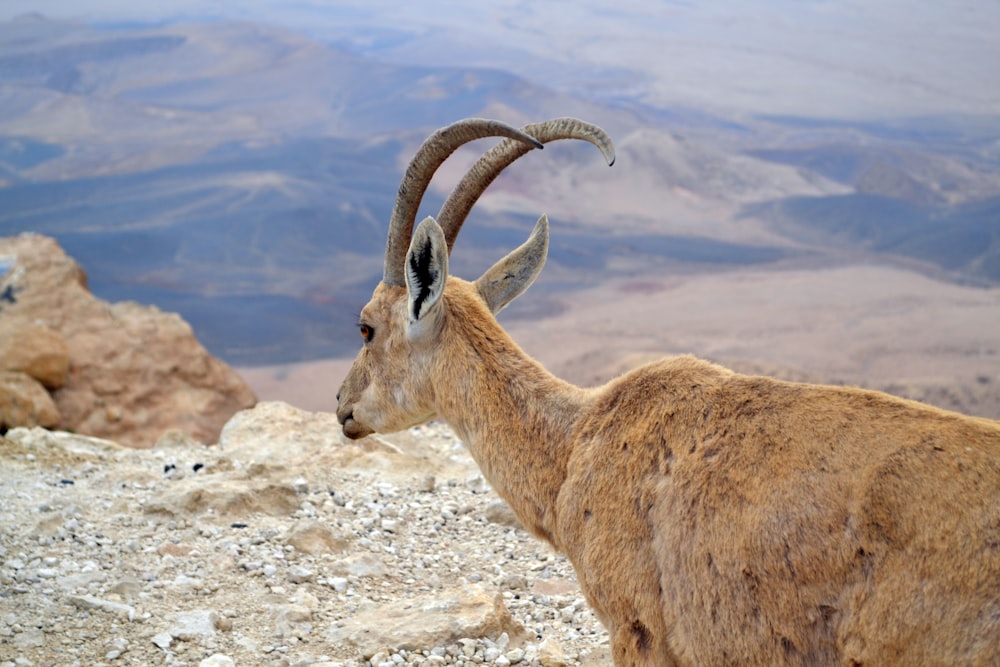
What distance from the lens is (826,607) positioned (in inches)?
178

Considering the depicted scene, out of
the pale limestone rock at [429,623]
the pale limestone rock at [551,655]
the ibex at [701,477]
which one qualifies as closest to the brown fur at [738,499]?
the ibex at [701,477]

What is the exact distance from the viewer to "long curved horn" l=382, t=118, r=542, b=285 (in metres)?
5.88

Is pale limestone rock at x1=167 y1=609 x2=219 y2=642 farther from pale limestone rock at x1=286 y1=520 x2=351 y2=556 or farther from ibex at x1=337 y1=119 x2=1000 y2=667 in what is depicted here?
ibex at x1=337 y1=119 x2=1000 y2=667

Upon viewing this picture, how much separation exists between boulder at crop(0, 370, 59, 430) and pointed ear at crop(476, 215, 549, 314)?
907cm

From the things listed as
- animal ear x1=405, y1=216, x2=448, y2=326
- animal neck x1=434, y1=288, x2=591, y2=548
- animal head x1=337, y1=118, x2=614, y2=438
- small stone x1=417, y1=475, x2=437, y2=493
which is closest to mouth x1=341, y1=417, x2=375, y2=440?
animal head x1=337, y1=118, x2=614, y2=438

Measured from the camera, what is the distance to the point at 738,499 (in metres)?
4.87

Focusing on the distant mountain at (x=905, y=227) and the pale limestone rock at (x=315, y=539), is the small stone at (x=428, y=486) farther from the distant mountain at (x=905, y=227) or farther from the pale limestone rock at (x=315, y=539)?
the distant mountain at (x=905, y=227)

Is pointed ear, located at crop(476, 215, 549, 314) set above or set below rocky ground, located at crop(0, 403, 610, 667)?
above

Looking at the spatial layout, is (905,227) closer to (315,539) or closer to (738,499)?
(315,539)

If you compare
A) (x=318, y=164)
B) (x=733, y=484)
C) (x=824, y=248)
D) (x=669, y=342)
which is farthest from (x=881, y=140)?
(x=733, y=484)

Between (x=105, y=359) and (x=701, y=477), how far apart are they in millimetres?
12090

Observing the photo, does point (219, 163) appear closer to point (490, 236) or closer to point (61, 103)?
point (61, 103)

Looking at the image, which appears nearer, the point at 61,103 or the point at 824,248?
the point at 824,248

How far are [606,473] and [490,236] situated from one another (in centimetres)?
1374
